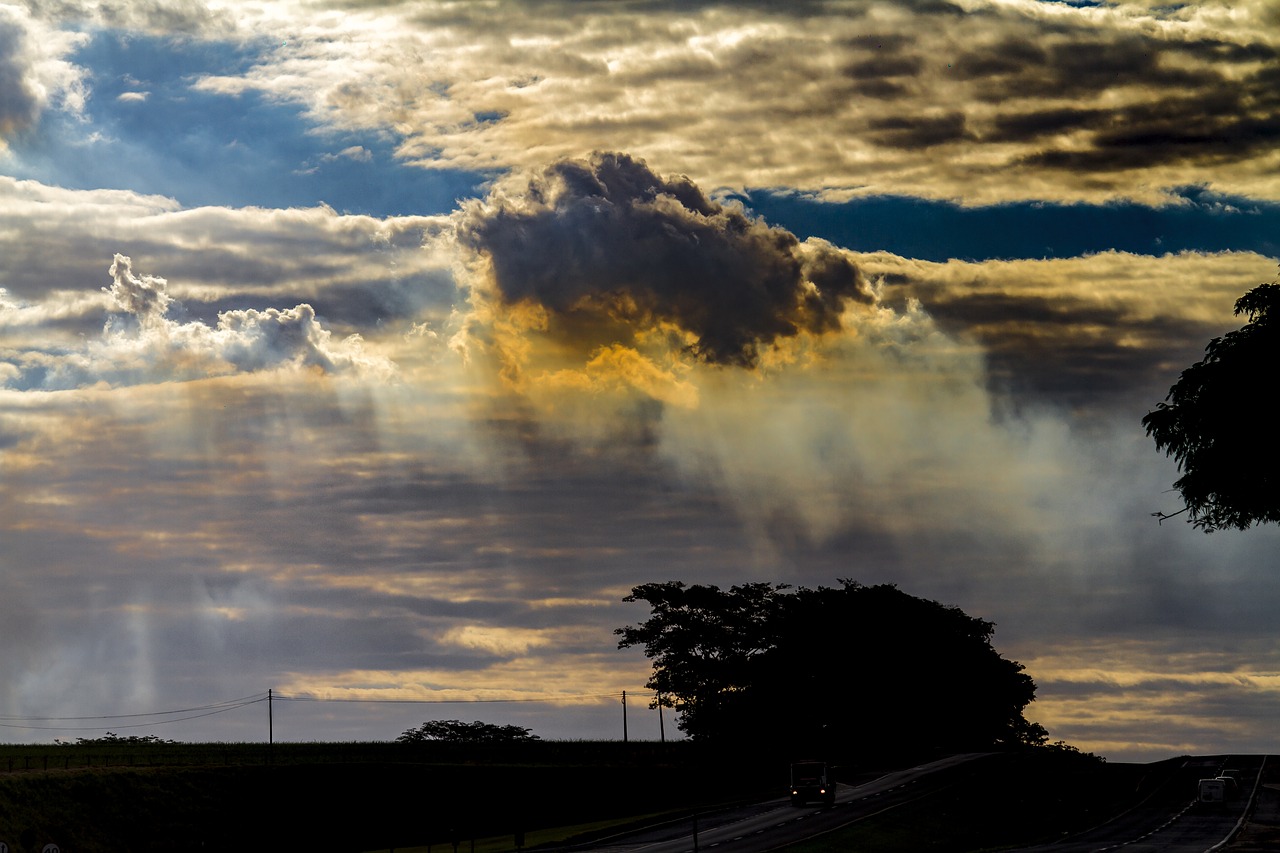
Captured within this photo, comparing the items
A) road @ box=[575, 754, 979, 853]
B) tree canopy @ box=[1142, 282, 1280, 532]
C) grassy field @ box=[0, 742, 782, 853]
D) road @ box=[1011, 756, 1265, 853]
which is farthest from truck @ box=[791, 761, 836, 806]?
tree canopy @ box=[1142, 282, 1280, 532]

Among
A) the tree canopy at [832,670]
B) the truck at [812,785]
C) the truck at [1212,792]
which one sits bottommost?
the truck at [1212,792]

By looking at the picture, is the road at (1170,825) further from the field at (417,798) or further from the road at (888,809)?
the field at (417,798)

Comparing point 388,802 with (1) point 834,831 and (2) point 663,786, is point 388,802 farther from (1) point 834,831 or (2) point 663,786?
(1) point 834,831

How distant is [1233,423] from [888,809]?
44.4 meters

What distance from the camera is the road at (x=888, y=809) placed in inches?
3031

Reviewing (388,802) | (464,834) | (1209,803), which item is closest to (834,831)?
(1209,803)

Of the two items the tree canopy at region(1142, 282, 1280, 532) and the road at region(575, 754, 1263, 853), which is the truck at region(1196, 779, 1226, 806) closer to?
the road at region(575, 754, 1263, 853)

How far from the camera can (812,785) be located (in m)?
93.6

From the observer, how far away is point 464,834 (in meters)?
113

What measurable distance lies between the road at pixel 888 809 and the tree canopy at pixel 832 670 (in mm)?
30385

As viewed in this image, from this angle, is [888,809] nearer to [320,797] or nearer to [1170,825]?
[1170,825]

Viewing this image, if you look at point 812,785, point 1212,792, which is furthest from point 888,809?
point 1212,792

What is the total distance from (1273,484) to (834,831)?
35.0 meters

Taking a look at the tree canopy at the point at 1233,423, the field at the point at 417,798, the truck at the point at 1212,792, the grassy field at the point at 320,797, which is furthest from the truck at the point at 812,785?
the tree canopy at the point at 1233,423
